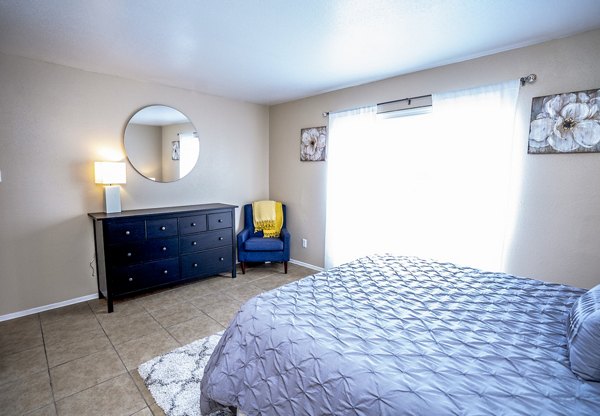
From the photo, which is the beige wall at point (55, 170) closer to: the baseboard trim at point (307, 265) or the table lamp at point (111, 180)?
the table lamp at point (111, 180)

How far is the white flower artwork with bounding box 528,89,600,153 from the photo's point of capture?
215 centimetres

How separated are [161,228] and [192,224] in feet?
1.16

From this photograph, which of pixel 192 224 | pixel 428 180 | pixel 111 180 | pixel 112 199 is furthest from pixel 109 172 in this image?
pixel 428 180

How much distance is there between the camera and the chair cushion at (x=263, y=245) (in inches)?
156

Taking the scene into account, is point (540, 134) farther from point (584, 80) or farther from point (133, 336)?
point (133, 336)

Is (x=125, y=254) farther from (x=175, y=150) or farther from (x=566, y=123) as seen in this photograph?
(x=566, y=123)

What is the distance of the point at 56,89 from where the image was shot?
290 cm

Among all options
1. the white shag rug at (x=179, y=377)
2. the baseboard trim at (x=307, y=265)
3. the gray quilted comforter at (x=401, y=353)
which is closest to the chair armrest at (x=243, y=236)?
the baseboard trim at (x=307, y=265)

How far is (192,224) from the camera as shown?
11.5ft

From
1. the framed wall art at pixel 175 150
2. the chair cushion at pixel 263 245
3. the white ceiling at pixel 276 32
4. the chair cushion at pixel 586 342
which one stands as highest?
the white ceiling at pixel 276 32

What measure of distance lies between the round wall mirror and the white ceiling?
548mm

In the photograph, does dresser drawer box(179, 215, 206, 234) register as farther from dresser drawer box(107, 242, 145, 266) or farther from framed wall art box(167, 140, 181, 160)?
framed wall art box(167, 140, 181, 160)

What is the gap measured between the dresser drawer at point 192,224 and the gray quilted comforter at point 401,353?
79.9 inches

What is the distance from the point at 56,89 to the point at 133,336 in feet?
8.15
